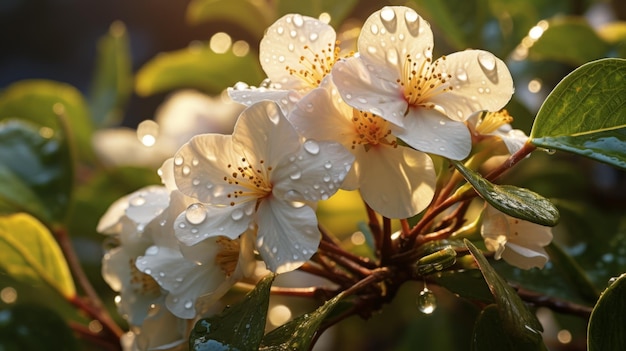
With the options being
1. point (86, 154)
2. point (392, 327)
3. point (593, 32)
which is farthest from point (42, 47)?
point (593, 32)

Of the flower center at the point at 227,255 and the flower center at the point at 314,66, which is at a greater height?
the flower center at the point at 314,66

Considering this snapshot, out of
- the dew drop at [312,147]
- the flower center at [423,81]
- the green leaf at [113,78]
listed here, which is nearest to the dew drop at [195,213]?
the dew drop at [312,147]

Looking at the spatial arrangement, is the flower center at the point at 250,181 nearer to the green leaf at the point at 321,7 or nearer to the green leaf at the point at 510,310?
the green leaf at the point at 510,310

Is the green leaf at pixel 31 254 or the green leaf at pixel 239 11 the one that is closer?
the green leaf at pixel 31 254

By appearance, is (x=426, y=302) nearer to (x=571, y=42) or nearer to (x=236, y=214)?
(x=236, y=214)

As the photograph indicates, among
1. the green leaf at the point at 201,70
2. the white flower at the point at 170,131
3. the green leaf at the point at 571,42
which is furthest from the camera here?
the white flower at the point at 170,131

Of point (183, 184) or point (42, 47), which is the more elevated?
point (183, 184)

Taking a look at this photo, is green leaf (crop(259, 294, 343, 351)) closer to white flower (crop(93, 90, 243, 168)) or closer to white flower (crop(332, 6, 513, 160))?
white flower (crop(332, 6, 513, 160))

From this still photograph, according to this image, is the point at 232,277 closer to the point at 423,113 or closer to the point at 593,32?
the point at 423,113
